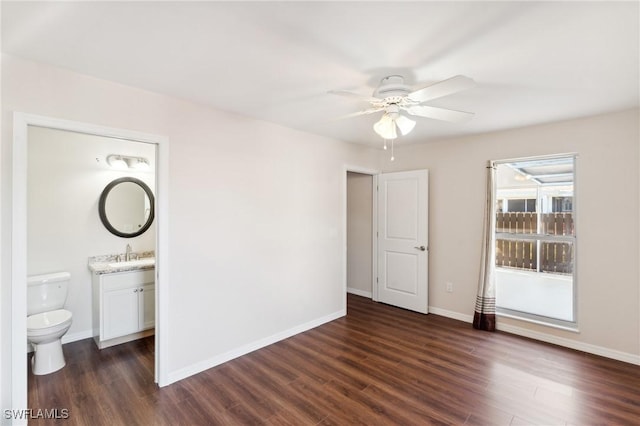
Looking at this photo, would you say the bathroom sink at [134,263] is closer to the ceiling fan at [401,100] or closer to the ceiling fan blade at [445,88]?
the ceiling fan at [401,100]

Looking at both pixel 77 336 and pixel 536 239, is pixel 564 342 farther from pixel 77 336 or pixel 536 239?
pixel 77 336

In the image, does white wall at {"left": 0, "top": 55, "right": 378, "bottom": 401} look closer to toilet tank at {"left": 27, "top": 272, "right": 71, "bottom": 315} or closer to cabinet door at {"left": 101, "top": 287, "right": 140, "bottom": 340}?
cabinet door at {"left": 101, "top": 287, "right": 140, "bottom": 340}

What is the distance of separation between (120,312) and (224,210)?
Result: 5.22 ft

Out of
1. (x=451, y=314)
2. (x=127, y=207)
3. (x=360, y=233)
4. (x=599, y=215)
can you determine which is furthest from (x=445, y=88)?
(x=127, y=207)

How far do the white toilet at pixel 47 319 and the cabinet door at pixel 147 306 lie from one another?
2.06 feet

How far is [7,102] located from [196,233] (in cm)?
144

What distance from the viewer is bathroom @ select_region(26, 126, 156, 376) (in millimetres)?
3059

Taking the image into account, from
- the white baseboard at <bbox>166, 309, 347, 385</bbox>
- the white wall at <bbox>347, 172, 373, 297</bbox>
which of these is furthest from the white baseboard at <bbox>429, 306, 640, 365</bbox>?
the white baseboard at <bbox>166, 309, 347, 385</bbox>

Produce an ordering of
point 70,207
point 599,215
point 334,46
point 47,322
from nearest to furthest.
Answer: point 334,46, point 47,322, point 599,215, point 70,207

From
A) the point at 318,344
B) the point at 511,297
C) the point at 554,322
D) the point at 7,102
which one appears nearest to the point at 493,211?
the point at 511,297

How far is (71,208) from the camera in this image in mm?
3250

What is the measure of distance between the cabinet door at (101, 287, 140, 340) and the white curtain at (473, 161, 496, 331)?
391cm

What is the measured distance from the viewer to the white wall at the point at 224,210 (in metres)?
2.04

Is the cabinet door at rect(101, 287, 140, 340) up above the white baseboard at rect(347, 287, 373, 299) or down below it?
above
